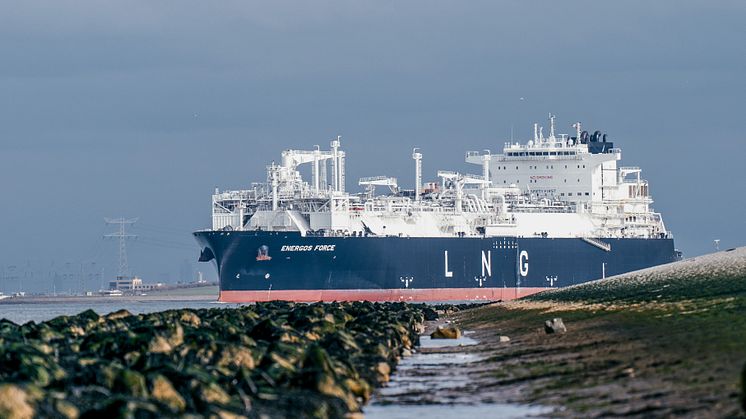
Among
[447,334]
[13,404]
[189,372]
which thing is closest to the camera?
[13,404]

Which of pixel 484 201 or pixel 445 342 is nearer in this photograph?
pixel 445 342

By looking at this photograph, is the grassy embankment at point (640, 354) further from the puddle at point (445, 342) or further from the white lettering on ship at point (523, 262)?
the white lettering on ship at point (523, 262)

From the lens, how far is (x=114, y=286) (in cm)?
19875

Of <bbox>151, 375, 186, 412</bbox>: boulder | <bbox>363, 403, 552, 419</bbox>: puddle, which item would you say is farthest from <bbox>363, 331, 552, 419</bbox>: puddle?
<bbox>151, 375, 186, 412</bbox>: boulder

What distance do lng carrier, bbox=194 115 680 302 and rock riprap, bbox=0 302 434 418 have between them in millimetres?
60138

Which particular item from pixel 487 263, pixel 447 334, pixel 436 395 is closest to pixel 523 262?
pixel 487 263

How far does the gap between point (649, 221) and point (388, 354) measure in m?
85.1

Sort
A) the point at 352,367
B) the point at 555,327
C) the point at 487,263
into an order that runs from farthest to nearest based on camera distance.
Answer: the point at 487,263 → the point at 555,327 → the point at 352,367

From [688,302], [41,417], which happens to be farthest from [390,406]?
[688,302]

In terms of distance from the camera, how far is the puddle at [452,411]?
17656 mm

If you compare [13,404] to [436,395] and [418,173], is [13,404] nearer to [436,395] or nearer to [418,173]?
[436,395]

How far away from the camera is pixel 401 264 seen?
93062 mm

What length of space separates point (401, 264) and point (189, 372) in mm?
76166

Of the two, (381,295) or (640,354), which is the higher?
(381,295)
